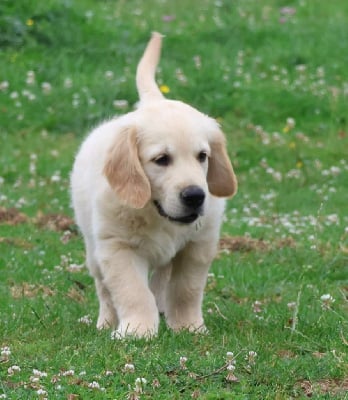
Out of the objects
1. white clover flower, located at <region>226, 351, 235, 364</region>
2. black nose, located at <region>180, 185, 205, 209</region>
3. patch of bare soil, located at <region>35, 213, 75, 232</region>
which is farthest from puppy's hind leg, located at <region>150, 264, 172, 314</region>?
patch of bare soil, located at <region>35, 213, 75, 232</region>

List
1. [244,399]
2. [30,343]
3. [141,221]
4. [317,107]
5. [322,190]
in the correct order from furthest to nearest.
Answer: [317,107], [322,190], [141,221], [30,343], [244,399]

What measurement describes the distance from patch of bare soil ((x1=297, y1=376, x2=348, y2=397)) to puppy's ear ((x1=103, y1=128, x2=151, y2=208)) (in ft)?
4.31

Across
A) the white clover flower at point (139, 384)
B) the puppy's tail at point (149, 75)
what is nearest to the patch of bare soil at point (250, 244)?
the puppy's tail at point (149, 75)

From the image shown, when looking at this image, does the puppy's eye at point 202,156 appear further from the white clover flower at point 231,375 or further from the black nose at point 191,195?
the white clover flower at point 231,375

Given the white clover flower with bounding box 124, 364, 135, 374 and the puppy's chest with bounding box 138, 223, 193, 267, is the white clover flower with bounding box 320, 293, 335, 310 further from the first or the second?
the white clover flower with bounding box 124, 364, 135, 374

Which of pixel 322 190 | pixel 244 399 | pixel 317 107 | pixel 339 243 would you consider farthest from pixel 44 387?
pixel 317 107

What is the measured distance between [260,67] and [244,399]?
9641mm

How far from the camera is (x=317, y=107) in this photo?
40.4 ft

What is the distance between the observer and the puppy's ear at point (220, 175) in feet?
18.6

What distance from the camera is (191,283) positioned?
566 centimetres

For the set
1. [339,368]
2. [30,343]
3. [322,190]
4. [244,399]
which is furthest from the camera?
[322,190]

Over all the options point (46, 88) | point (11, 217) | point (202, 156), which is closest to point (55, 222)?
point (11, 217)

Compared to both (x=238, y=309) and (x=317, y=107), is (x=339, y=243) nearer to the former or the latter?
(x=238, y=309)

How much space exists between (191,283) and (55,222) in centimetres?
304
